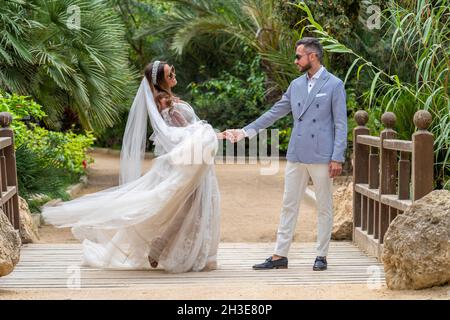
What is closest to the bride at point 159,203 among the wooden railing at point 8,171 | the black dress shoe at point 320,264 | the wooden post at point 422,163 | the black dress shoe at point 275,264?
the black dress shoe at point 275,264

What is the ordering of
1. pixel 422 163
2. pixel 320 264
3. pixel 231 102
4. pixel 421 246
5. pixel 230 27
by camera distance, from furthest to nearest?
pixel 231 102 → pixel 230 27 → pixel 320 264 → pixel 422 163 → pixel 421 246

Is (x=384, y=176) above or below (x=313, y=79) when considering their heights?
below

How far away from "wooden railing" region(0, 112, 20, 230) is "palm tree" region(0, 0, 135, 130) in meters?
4.08

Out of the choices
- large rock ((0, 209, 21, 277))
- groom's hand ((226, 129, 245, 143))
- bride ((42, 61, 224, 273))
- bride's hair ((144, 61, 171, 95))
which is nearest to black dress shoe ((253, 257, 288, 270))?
bride ((42, 61, 224, 273))

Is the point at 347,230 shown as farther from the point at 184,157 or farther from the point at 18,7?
the point at 18,7

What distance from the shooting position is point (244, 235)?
1098cm

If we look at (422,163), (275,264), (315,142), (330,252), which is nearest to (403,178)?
(422,163)

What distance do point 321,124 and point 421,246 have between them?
1660 millimetres

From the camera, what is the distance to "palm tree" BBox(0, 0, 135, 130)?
41.6ft

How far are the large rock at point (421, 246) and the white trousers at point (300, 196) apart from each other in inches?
46.2

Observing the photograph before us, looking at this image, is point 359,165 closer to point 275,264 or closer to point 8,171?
point 275,264

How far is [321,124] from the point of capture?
22.3ft

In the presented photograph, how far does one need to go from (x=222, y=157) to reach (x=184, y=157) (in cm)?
1610

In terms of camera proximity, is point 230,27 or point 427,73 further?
point 230,27
